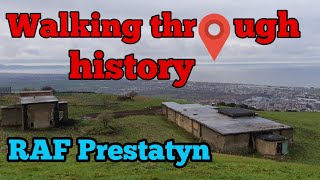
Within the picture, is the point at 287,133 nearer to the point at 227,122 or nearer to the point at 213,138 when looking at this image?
the point at 227,122

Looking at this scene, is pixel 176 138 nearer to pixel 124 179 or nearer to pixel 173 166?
pixel 173 166

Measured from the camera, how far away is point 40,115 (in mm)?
36125

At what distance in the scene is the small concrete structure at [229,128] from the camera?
109 ft

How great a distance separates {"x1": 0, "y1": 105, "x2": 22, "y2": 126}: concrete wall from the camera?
36.4m

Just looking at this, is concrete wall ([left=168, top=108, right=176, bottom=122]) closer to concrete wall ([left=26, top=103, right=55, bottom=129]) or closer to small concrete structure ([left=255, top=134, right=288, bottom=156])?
small concrete structure ([left=255, top=134, right=288, bottom=156])

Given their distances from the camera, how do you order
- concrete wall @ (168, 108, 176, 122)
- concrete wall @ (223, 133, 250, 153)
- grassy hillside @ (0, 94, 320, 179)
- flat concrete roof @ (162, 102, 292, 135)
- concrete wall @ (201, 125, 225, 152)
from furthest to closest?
concrete wall @ (168, 108, 176, 122)
flat concrete roof @ (162, 102, 292, 135)
concrete wall @ (201, 125, 225, 152)
concrete wall @ (223, 133, 250, 153)
grassy hillside @ (0, 94, 320, 179)

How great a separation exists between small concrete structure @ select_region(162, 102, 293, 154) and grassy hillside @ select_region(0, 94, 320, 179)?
153cm

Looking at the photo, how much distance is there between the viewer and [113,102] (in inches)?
2255

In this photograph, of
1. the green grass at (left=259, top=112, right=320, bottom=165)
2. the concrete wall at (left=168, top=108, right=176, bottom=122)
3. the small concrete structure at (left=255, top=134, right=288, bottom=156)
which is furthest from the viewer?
the concrete wall at (left=168, top=108, right=176, bottom=122)

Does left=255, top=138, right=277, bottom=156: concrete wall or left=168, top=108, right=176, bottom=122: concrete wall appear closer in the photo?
left=255, top=138, right=277, bottom=156: concrete wall

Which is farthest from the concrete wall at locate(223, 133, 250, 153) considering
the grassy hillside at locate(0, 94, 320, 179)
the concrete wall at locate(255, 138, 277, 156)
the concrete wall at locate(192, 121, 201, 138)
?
the concrete wall at locate(192, 121, 201, 138)

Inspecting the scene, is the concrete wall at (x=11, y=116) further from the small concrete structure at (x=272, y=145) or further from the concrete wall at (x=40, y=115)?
the small concrete structure at (x=272, y=145)

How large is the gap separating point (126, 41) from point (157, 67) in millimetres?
2711

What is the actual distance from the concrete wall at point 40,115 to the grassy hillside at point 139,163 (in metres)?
1.62
